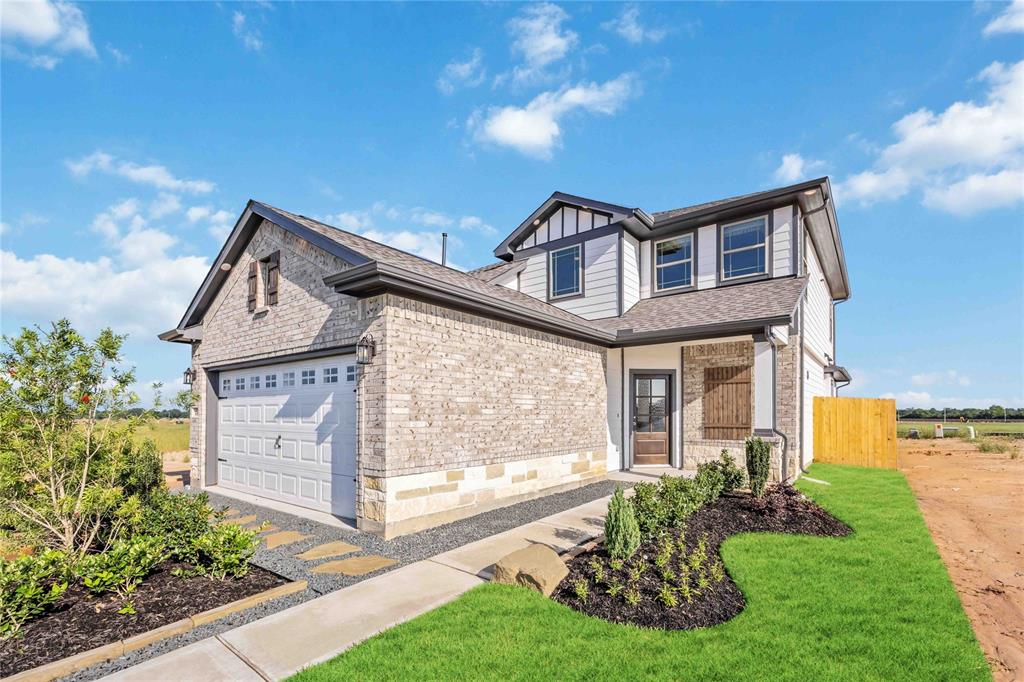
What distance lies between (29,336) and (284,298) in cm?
406

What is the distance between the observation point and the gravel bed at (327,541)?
4.01m

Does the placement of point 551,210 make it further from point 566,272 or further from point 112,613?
point 112,613

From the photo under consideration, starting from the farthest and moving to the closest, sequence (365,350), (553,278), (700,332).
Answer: (553,278)
(700,332)
(365,350)

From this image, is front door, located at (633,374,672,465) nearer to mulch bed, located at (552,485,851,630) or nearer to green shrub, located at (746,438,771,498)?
green shrub, located at (746,438,771,498)

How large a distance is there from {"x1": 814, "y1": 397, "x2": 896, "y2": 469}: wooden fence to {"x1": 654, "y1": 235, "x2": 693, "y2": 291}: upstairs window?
5930 mm

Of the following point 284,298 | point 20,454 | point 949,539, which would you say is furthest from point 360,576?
point 949,539

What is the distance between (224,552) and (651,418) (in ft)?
33.6

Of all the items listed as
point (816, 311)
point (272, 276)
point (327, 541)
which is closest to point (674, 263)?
point (816, 311)

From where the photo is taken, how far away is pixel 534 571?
Result: 487cm

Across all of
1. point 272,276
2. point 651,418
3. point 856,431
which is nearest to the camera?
point 272,276

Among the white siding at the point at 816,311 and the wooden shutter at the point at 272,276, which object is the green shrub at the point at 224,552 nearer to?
the wooden shutter at the point at 272,276

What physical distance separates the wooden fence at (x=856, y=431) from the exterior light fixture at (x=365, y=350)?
13812 mm

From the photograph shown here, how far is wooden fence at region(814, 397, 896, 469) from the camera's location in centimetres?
1430

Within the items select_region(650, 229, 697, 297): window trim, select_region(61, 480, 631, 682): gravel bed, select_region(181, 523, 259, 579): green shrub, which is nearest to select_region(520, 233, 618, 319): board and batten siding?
select_region(650, 229, 697, 297): window trim
